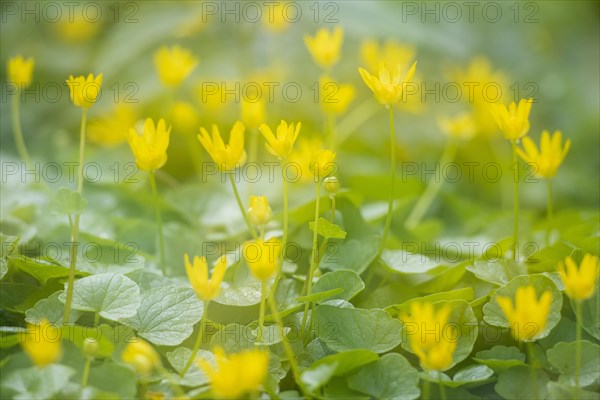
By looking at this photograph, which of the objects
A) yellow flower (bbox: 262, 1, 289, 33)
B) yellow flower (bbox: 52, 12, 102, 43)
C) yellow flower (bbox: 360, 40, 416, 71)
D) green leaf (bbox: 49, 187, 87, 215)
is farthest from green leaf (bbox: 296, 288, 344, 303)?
yellow flower (bbox: 52, 12, 102, 43)

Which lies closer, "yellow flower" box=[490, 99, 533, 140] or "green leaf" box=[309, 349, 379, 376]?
"green leaf" box=[309, 349, 379, 376]

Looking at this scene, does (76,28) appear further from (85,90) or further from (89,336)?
(89,336)

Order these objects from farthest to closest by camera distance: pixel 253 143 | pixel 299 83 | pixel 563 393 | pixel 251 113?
1. pixel 299 83
2. pixel 253 143
3. pixel 251 113
4. pixel 563 393

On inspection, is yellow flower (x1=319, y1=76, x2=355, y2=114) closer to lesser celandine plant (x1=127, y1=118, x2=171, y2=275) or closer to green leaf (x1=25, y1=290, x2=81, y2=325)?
lesser celandine plant (x1=127, y1=118, x2=171, y2=275)

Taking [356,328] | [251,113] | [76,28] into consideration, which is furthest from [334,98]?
[76,28]

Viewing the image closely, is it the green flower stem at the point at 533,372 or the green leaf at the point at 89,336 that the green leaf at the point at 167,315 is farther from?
the green flower stem at the point at 533,372

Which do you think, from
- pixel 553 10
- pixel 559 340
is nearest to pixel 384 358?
pixel 559 340
